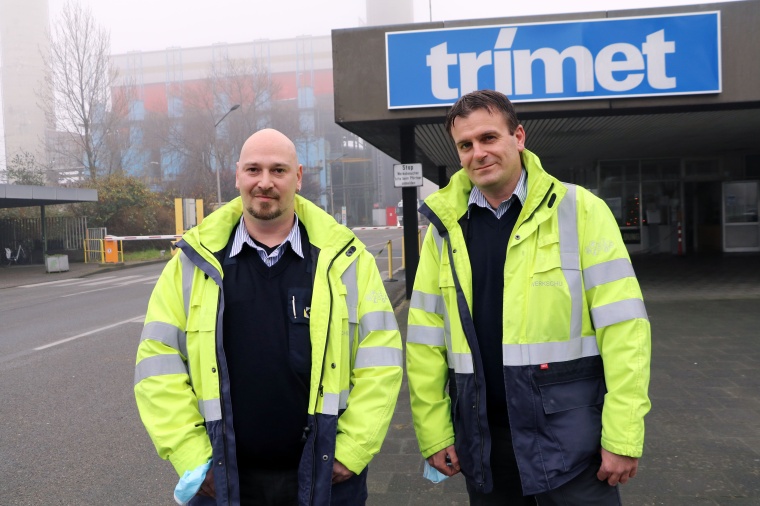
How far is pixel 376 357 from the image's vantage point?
2.27 metres

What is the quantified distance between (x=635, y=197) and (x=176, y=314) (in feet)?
61.9

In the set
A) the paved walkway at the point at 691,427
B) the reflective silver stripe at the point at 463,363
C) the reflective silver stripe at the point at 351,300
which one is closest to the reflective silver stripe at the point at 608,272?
the reflective silver stripe at the point at 463,363

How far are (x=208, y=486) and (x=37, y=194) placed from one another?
891 inches

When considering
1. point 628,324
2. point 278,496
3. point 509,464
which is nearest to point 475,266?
point 628,324

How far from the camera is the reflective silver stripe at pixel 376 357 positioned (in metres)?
2.27

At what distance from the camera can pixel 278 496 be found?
2225 millimetres

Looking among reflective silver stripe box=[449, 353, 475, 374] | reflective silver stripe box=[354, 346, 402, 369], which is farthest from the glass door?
reflective silver stripe box=[354, 346, 402, 369]

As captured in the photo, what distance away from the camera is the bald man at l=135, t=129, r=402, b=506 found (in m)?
2.16

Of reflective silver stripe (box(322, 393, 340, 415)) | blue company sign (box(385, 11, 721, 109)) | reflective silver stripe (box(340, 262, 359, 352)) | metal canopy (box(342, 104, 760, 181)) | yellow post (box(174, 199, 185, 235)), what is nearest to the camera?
reflective silver stripe (box(322, 393, 340, 415))

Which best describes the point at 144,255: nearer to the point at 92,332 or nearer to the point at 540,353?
the point at 92,332

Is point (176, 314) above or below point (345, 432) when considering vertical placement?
above

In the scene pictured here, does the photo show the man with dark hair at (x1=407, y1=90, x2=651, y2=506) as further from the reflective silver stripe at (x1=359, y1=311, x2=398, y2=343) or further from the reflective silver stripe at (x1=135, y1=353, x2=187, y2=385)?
the reflective silver stripe at (x1=135, y1=353, x2=187, y2=385)

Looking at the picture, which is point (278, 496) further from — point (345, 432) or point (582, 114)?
point (582, 114)

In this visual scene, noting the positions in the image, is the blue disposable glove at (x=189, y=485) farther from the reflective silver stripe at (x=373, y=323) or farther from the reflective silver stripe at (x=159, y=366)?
the reflective silver stripe at (x=373, y=323)
